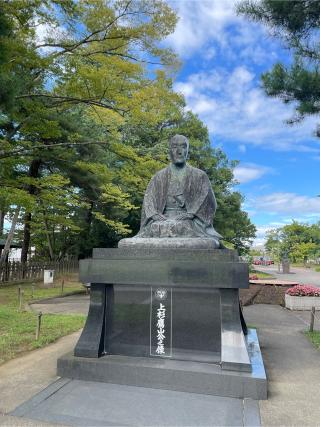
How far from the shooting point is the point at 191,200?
552 cm

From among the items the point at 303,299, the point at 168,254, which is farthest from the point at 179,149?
the point at 303,299

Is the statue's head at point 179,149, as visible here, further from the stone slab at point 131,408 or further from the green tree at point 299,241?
the green tree at point 299,241

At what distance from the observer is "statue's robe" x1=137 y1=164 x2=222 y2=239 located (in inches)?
212

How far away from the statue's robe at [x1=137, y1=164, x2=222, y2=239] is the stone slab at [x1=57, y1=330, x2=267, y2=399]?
1.80 m

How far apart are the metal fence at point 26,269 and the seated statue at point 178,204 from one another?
45.7 ft

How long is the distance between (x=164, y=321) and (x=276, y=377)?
1.65m

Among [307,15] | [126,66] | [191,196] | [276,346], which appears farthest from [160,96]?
[276,346]

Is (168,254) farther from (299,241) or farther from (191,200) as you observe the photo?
(299,241)

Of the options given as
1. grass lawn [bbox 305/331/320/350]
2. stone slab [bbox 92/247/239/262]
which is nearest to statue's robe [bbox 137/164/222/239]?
stone slab [bbox 92/247/239/262]

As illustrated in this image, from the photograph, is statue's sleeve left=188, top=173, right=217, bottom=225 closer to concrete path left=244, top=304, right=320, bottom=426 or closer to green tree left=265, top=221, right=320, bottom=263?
concrete path left=244, top=304, right=320, bottom=426

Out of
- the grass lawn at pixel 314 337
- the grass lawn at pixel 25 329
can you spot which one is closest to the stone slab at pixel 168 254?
the grass lawn at pixel 25 329

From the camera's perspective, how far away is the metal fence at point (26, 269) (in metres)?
17.5

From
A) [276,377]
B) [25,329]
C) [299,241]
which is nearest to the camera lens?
[276,377]

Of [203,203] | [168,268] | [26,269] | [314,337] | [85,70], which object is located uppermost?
[85,70]
